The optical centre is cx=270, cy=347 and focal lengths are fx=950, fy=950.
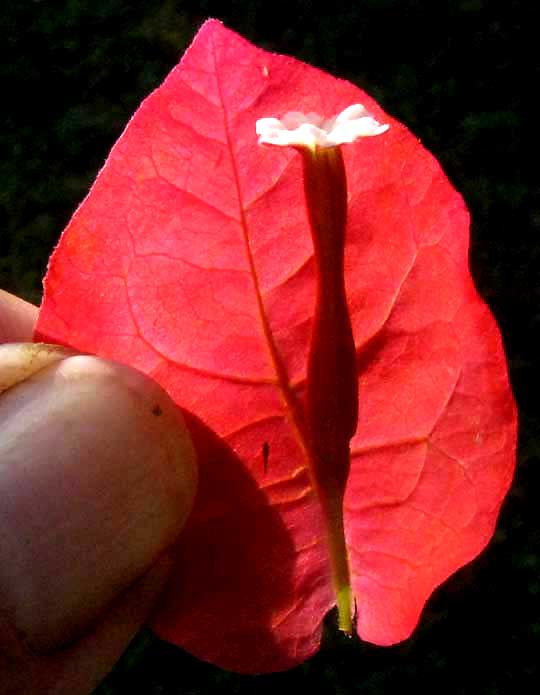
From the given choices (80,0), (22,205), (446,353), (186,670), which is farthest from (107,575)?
(80,0)

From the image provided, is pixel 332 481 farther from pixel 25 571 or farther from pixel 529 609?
pixel 529 609

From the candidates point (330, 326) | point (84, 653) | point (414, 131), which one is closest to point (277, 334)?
point (330, 326)

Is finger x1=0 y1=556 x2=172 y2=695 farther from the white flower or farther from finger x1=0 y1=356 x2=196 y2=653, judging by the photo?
the white flower

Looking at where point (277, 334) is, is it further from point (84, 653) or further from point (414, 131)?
point (414, 131)

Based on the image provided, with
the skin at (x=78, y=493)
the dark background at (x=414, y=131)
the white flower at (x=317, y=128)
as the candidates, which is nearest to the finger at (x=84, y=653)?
the skin at (x=78, y=493)

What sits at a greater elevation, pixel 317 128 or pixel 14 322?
pixel 317 128

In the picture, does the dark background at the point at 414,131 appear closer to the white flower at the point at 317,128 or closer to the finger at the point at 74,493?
the finger at the point at 74,493
